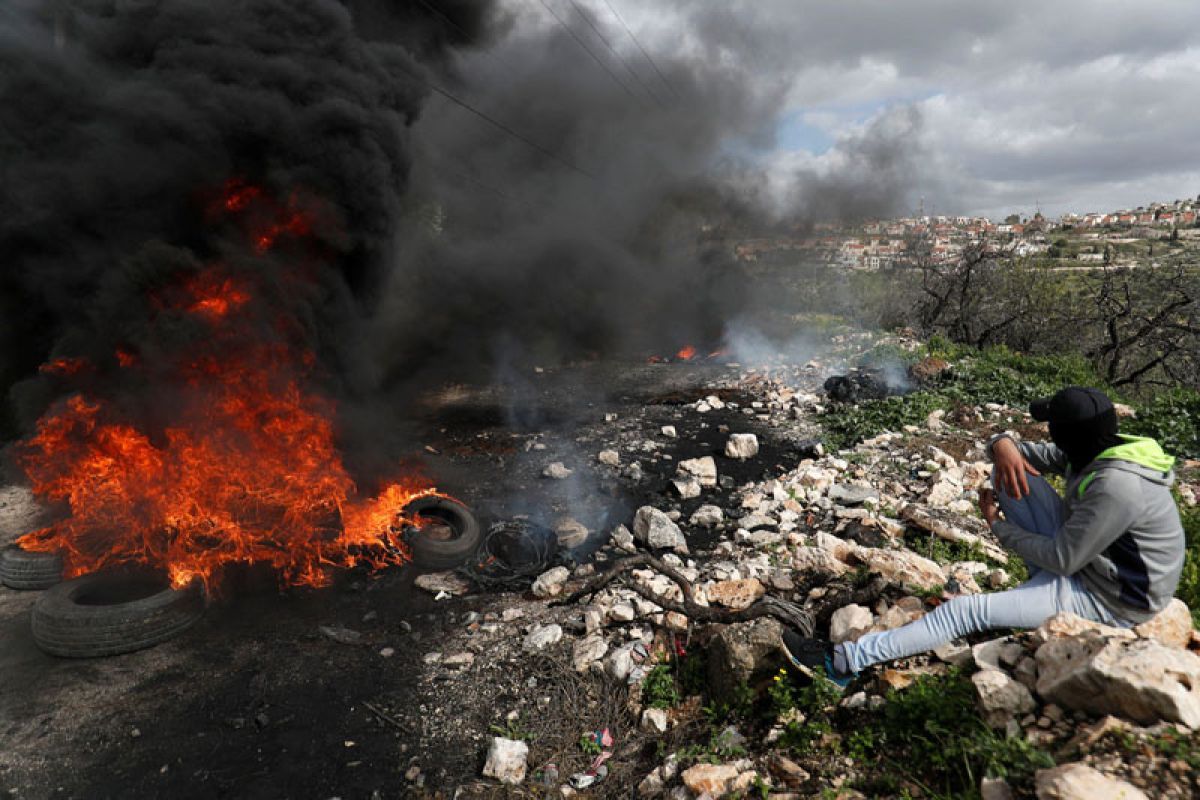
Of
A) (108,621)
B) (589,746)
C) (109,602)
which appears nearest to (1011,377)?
(589,746)

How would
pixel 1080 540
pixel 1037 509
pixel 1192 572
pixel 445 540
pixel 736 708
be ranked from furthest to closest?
1. pixel 445 540
2. pixel 1192 572
3. pixel 736 708
4. pixel 1037 509
5. pixel 1080 540

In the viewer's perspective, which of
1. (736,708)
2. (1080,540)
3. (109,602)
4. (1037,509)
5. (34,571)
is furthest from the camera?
(34,571)

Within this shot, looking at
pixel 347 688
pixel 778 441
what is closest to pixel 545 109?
pixel 778 441

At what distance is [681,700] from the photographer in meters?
3.60

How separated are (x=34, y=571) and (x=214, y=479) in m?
1.62

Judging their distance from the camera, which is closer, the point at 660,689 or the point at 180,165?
the point at 660,689

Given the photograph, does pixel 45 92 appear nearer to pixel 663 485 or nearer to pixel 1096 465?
pixel 663 485

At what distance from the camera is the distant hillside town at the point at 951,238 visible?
16125 millimetres

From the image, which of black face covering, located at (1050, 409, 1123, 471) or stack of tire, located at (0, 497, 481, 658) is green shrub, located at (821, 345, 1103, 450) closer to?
black face covering, located at (1050, 409, 1123, 471)

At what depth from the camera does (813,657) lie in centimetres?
333

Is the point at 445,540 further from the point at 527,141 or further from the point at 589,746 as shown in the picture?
the point at 527,141

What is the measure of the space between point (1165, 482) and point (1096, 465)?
0.28 metres

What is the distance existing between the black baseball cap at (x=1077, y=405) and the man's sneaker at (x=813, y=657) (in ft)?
5.56

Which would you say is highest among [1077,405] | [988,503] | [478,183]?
[478,183]
